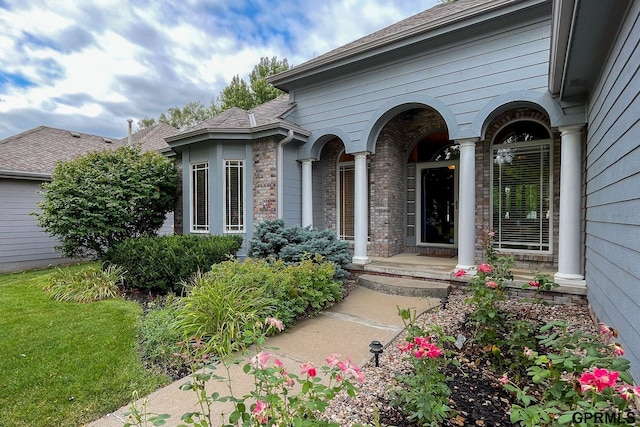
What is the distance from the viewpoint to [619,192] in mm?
2830

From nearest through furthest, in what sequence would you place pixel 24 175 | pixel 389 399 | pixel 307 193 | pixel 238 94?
1. pixel 389 399
2. pixel 307 193
3. pixel 24 175
4. pixel 238 94

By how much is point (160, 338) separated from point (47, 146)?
12223 millimetres

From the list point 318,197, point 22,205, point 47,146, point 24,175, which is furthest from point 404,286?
point 47,146

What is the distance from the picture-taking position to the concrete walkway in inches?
97.2

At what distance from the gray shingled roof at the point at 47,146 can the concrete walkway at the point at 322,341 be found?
31.7 feet

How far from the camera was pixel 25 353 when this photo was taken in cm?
353

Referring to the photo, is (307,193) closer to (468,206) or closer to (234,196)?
(234,196)

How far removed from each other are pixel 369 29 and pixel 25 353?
19303 mm

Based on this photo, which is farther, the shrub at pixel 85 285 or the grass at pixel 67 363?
the shrub at pixel 85 285

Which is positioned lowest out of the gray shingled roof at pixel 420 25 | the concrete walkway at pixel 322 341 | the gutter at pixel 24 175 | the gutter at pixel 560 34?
the concrete walkway at pixel 322 341

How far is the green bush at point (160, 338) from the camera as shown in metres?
3.40

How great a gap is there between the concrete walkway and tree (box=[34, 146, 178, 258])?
5.80 meters

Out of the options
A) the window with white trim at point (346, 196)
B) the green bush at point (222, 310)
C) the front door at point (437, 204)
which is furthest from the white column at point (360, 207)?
the green bush at point (222, 310)

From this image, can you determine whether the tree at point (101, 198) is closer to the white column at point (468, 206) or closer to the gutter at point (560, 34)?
the white column at point (468, 206)
